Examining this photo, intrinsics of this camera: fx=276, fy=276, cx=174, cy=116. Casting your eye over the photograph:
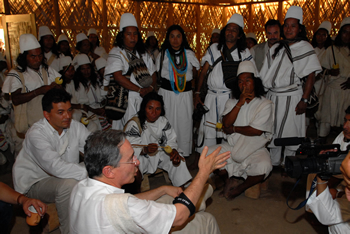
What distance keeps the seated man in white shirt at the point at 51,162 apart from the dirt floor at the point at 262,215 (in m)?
0.46

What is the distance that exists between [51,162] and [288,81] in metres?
3.03

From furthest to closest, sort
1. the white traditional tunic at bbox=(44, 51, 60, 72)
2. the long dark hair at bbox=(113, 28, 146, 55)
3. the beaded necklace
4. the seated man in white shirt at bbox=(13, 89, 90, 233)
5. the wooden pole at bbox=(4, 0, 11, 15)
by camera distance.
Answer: the wooden pole at bbox=(4, 0, 11, 15), the white traditional tunic at bbox=(44, 51, 60, 72), the beaded necklace, the long dark hair at bbox=(113, 28, 146, 55), the seated man in white shirt at bbox=(13, 89, 90, 233)

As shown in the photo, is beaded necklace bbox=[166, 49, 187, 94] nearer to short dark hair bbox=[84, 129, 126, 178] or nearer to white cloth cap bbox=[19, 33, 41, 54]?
white cloth cap bbox=[19, 33, 41, 54]

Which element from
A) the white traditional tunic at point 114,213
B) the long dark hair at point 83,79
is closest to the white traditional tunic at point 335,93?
the long dark hair at point 83,79

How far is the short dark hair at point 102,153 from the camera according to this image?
1.49 m

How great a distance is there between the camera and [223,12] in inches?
449

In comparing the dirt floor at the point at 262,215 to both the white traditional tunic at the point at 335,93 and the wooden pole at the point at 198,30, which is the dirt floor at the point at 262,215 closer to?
the white traditional tunic at the point at 335,93

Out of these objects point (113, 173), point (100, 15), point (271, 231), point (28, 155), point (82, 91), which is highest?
point (100, 15)

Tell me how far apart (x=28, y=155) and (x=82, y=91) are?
2.21 meters

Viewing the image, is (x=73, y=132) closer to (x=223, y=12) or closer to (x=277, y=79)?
(x=277, y=79)

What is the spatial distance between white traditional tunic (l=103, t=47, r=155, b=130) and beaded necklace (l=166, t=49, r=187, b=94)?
10.9 inches

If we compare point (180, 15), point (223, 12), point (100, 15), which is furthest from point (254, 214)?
point (223, 12)

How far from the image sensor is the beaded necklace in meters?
4.00

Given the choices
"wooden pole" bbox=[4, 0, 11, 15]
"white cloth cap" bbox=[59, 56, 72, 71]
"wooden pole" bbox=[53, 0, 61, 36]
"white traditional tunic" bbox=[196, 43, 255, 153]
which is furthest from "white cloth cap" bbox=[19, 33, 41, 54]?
"wooden pole" bbox=[53, 0, 61, 36]
